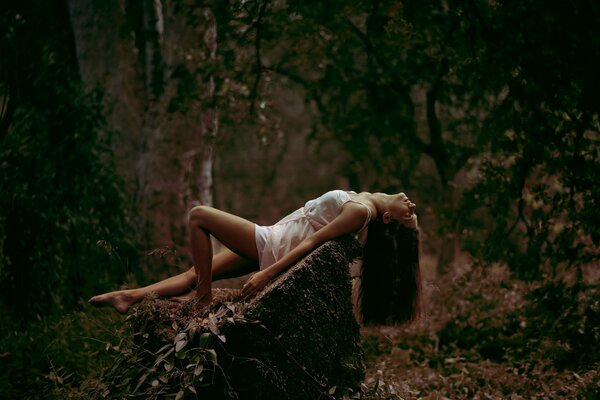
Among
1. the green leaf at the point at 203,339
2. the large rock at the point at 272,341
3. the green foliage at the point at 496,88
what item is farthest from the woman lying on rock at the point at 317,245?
the green foliage at the point at 496,88

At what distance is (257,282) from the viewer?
5.06 meters

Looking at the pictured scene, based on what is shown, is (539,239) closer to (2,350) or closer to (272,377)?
(272,377)

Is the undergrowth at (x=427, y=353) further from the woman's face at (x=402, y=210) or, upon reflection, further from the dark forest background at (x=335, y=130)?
the woman's face at (x=402, y=210)

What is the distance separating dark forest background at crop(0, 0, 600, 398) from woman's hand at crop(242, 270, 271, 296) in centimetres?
57

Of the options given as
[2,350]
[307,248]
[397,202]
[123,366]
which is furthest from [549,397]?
[2,350]

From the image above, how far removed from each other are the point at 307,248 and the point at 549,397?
257 centimetres

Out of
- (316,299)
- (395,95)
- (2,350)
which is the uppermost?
(395,95)

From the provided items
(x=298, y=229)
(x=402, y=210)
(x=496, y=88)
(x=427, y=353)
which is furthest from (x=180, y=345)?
(x=427, y=353)

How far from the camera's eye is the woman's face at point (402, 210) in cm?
561

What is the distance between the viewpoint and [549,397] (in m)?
6.23

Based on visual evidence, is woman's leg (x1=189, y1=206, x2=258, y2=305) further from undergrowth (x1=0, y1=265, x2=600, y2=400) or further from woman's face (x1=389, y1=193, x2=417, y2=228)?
woman's face (x1=389, y1=193, x2=417, y2=228)

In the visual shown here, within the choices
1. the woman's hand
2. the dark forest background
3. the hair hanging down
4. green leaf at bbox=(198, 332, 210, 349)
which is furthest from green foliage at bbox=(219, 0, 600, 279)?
green leaf at bbox=(198, 332, 210, 349)

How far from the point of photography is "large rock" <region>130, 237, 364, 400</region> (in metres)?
4.82

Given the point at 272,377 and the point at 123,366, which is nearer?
the point at 272,377
